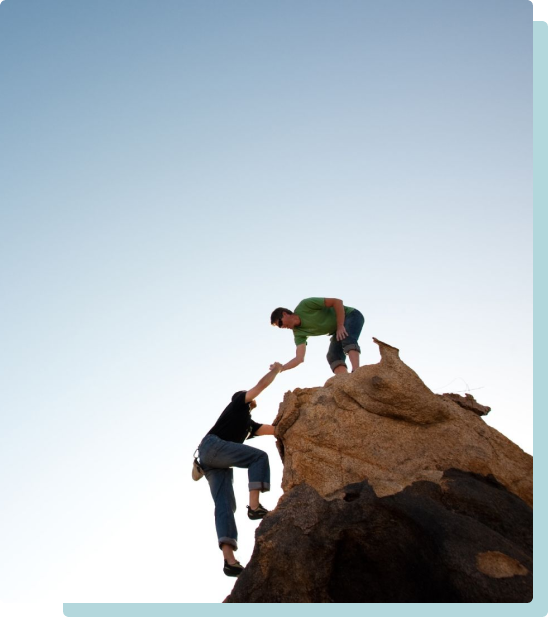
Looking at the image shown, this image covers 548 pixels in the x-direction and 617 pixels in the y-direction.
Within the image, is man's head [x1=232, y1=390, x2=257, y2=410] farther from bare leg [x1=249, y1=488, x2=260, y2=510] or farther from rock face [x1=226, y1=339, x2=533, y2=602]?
bare leg [x1=249, y1=488, x2=260, y2=510]

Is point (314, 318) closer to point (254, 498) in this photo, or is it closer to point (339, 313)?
point (339, 313)

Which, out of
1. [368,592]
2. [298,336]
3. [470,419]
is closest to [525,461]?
[470,419]

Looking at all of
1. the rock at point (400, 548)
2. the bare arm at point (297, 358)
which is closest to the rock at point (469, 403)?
the rock at point (400, 548)

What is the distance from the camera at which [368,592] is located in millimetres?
5453

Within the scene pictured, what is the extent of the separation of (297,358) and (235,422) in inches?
52.5

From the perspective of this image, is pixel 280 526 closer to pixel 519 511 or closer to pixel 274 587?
pixel 274 587

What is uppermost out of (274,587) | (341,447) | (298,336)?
(298,336)

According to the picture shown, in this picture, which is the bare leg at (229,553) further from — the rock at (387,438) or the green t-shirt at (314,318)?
the green t-shirt at (314,318)

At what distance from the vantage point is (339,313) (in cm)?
877

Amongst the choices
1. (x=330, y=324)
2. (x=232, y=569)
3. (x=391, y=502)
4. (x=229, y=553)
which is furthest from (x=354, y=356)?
(x=232, y=569)

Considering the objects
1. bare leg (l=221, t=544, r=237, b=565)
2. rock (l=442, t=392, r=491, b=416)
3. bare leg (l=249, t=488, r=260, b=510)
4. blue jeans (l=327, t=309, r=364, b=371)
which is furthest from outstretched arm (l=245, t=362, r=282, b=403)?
rock (l=442, t=392, r=491, b=416)

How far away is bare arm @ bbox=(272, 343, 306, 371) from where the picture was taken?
316 inches

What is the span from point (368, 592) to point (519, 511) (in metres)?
1.72

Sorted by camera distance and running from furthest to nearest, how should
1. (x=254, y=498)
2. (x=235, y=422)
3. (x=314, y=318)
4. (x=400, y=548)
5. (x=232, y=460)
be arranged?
(x=314, y=318), (x=235, y=422), (x=232, y=460), (x=254, y=498), (x=400, y=548)
